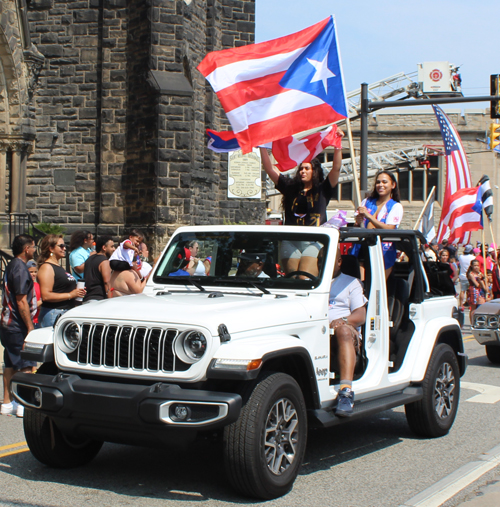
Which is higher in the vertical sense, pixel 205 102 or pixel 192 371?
pixel 205 102

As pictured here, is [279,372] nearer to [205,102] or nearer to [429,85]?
[205,102]

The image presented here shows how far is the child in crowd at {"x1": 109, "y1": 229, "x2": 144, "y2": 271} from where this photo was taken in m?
8.53

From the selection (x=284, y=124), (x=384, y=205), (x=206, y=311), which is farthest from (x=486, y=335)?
(x=206, y=311)

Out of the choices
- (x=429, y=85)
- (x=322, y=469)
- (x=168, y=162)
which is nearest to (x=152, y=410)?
(x=322, y=469)

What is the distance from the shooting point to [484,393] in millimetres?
8977

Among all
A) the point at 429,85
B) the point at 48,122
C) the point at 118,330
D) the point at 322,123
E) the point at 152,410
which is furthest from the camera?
the point at 429,85

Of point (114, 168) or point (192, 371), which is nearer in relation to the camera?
point (192, 371)

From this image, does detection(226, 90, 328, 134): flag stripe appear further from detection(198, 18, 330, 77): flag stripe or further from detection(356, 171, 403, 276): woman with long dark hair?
detection(356, 171, 403, 276): woman with long dark hair

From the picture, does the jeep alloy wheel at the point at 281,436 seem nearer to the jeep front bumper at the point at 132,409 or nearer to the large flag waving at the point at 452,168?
the jeep front bumper at the point at 132,409

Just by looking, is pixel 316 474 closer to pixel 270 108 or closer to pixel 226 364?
pixel 226 364

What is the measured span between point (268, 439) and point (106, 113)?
697 inches

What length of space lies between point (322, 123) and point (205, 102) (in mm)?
16067

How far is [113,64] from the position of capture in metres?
21.0

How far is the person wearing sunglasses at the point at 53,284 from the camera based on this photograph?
7.94 meters
